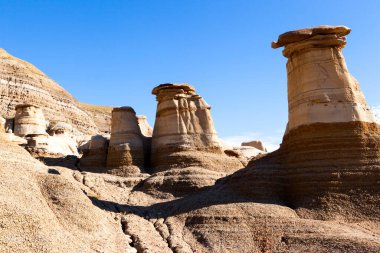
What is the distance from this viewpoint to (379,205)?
1483cm

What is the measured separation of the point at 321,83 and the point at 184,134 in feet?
39.1

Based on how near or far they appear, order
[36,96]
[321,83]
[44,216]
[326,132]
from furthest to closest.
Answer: [36,96] < [321,83] < [326,132] < [44,216]

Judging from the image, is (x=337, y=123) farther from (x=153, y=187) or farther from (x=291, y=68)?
(x=153, y=187)

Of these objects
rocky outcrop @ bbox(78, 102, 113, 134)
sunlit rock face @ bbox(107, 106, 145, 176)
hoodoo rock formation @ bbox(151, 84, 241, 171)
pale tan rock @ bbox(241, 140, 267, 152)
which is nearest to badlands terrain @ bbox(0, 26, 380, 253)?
hoodoo rock formation @ bbox(151, 84, 241, 171)

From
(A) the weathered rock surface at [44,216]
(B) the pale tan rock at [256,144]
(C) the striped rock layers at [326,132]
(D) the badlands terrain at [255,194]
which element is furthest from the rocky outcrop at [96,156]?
(B) the pale tan rock at [256,144]

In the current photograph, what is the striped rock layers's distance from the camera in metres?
15.6

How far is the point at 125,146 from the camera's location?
2814 centimetres

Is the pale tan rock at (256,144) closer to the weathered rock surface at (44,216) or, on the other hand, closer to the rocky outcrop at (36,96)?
the rocky outcrop at (36,96)

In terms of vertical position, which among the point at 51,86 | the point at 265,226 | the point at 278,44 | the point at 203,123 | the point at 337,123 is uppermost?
the point at 51,86

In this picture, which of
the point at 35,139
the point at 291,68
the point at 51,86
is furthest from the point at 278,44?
the point at 51,86

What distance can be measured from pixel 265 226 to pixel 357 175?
14.5 feet

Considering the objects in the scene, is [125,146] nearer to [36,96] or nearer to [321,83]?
[321,83]

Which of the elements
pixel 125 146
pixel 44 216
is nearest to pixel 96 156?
pixel 125 146

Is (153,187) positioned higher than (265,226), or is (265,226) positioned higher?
(153,187)
